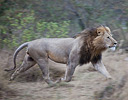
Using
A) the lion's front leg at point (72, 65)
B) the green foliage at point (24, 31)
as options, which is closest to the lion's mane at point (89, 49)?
the lion's front leg at point (72, 65)

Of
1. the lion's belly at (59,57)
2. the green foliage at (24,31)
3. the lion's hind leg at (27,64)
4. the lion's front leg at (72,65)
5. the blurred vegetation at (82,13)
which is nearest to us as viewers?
the lion's front leg at (72,65)

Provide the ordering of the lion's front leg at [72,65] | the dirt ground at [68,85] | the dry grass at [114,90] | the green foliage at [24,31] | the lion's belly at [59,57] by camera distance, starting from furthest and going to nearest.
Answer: the green foliage at [24,31], the lion's belly at [59,57], the lion's front leg at [72,65], the dirt ground at [68,85], the dry grass at [114,90]

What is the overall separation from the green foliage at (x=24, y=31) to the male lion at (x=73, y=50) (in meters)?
1.63

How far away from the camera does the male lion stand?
6.25 meters

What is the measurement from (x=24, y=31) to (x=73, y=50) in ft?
7.84

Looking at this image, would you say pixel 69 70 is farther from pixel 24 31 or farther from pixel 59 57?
pixel 24 31

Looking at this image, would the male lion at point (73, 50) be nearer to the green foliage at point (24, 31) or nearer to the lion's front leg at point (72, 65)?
the lion's front leg at point (72, 65)

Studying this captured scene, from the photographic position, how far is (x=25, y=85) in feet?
22.1

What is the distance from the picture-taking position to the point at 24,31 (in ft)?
27.1

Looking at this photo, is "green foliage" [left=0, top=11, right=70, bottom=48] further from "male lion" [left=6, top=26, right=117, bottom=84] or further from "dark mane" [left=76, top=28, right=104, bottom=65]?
"dark mane" [left=76, top=28, right=104, bottom=65]

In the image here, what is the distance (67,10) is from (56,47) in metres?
4.95

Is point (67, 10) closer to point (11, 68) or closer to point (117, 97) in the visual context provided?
point (11, 68)

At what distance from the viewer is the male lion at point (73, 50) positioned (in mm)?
6246

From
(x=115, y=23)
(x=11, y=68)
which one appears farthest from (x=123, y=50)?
(x=11, y=68)
